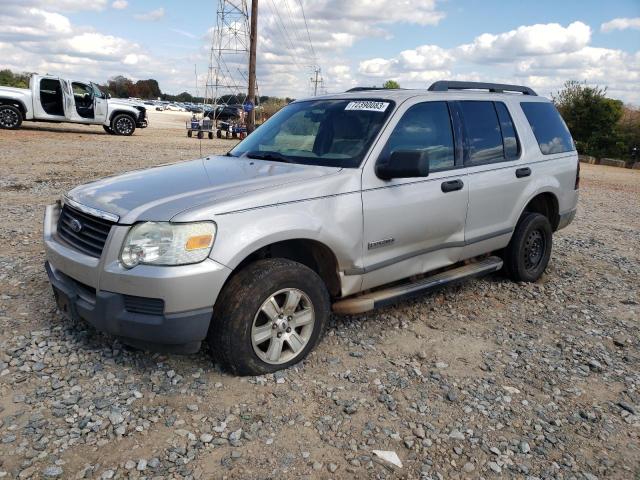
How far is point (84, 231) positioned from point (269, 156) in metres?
1.49

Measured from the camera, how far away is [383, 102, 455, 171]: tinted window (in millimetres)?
3988

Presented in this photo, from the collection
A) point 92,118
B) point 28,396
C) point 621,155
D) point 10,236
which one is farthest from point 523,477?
point 621,155

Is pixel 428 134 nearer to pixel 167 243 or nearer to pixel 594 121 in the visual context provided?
pixel 167 243

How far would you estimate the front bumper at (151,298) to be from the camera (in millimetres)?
2926

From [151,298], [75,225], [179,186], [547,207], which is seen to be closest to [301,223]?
[179,186]

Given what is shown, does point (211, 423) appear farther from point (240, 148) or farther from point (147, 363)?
point (240, 148)

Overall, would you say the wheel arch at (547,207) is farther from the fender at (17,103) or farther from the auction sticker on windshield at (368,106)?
the fender at (17,103)

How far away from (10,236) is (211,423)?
460cm

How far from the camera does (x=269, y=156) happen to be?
13.7 ft

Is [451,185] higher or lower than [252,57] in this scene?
lower

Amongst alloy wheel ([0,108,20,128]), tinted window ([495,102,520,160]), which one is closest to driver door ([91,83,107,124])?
alloy wheel ([0,108,20,128])

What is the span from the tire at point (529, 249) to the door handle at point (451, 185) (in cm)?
122

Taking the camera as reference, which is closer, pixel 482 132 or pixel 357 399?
pixel 357 399

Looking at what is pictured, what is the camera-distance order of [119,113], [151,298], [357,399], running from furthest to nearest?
[119,113] < [357,399] < [151,298]
